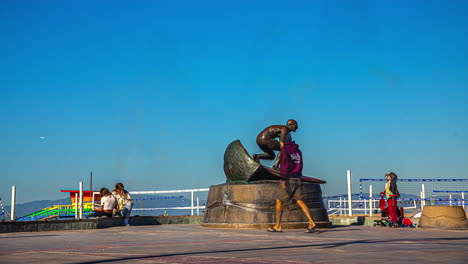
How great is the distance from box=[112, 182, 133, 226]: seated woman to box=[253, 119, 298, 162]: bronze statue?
177 inches

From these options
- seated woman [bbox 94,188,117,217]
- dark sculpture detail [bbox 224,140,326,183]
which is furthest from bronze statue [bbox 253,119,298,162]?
seated woman [bbox 94,188,117,217]

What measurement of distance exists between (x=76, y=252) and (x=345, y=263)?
312 centimetres

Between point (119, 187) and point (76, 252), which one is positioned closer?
point (76, 252)

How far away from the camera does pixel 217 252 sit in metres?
6.07

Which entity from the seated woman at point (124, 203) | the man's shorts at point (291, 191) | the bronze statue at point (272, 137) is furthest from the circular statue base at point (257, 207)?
the seated woman at point (124, 203)

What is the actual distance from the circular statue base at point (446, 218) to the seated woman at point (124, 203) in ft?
25.8

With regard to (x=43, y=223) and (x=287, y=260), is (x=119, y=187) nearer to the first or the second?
(x=43, y=223)

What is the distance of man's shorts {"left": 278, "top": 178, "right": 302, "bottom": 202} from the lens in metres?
11.1

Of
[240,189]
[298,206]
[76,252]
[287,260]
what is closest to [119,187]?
[240,189]

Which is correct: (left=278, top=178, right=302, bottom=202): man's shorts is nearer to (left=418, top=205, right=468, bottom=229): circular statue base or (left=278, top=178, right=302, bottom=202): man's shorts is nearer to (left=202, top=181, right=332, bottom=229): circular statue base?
(left=202, top=181, right=332, bottom=229): circular statue base

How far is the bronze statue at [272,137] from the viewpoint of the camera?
39.5ft

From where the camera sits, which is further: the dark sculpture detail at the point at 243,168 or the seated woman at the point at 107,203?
the seated woman at the point at 107,203

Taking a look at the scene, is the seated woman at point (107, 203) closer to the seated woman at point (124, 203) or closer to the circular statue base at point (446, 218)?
the seated woman at point (124, 203)

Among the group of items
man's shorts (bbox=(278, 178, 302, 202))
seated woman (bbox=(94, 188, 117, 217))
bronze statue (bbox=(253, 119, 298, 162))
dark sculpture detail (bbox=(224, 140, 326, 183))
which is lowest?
seated woman (bbox=(94, 188, 117, 217))
